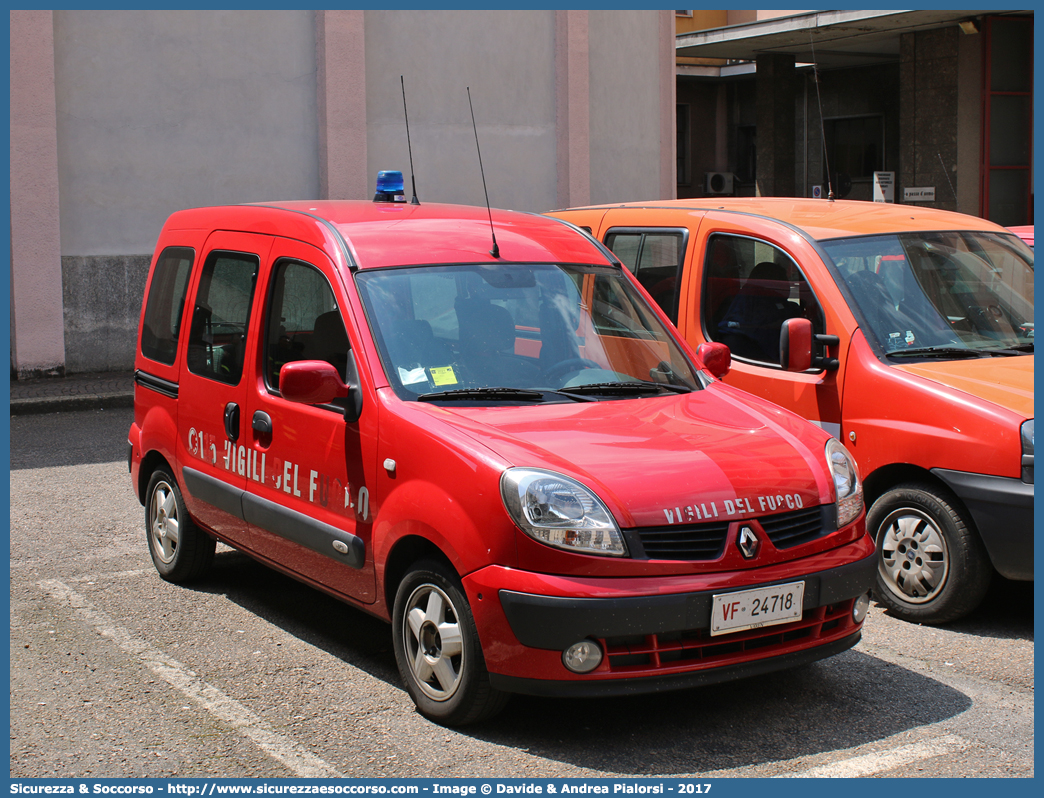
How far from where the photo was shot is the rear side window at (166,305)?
6.07 metres

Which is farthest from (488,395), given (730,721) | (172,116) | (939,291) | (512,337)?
(172,116)

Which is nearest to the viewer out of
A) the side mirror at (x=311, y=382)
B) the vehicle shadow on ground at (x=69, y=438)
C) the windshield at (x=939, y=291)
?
the side mirror at (x=311, y=382)

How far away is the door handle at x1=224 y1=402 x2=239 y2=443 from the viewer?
535 centimetres

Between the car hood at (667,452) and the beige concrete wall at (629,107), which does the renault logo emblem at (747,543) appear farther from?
the beige concrete wall at (629,107)

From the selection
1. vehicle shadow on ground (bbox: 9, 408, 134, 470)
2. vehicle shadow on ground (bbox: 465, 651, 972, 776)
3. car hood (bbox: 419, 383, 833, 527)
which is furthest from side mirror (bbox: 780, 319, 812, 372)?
vehicle shadow on ground (bbox: 9, 408, 134, 470)

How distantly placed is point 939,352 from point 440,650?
2.97 meters

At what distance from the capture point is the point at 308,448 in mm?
4852

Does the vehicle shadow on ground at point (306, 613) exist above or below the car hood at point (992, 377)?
below

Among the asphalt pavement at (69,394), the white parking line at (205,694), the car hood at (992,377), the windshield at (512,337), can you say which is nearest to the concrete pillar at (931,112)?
the asphalt pavement at (69,394)

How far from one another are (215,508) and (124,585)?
878mm

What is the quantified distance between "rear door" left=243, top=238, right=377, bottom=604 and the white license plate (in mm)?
1337

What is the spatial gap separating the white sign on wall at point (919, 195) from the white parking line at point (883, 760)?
16.8 metres

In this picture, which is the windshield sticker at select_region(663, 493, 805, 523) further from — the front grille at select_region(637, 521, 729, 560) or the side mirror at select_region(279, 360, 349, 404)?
the side mirror at select_region(279, 360, 349, 404)

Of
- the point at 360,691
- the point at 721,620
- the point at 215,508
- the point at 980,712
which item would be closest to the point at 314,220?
the point at 215,508
